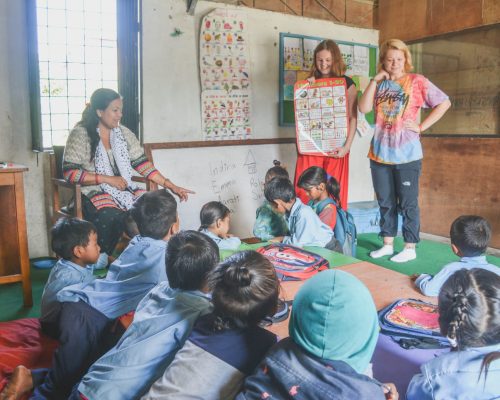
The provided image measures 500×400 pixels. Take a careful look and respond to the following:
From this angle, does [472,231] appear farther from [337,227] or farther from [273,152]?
[273,152]

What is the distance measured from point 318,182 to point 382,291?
125 cm

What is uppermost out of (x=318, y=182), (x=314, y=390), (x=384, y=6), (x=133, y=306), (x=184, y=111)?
(x=384, y=6)

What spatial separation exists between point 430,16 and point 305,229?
277cm

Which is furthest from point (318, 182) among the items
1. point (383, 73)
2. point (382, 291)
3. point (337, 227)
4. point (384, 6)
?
point (384, 6)

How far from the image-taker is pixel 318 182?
8.88 ft

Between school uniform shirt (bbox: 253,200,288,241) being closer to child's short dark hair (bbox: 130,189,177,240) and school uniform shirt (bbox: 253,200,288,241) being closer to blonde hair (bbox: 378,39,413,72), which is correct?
child's short dark hair (bbox: 130,189,177,240)

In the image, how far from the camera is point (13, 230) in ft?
9.60

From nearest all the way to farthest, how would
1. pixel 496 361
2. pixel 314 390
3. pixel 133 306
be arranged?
pixel 314 390, pixel 496 361, pixel 133 306

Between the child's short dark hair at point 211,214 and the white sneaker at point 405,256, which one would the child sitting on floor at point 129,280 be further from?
the white sneaker at point 405,256

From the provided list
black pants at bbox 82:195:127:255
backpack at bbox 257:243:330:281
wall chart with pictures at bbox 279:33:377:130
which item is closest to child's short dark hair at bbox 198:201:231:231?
backpack at bbox 257:243:330:281

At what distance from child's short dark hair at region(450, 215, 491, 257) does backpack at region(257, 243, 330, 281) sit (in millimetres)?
515

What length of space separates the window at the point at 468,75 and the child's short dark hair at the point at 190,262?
3.13m

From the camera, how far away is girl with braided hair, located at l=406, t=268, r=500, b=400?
91 cm

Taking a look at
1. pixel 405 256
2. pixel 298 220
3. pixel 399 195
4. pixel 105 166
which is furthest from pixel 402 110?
pixel 105 166
